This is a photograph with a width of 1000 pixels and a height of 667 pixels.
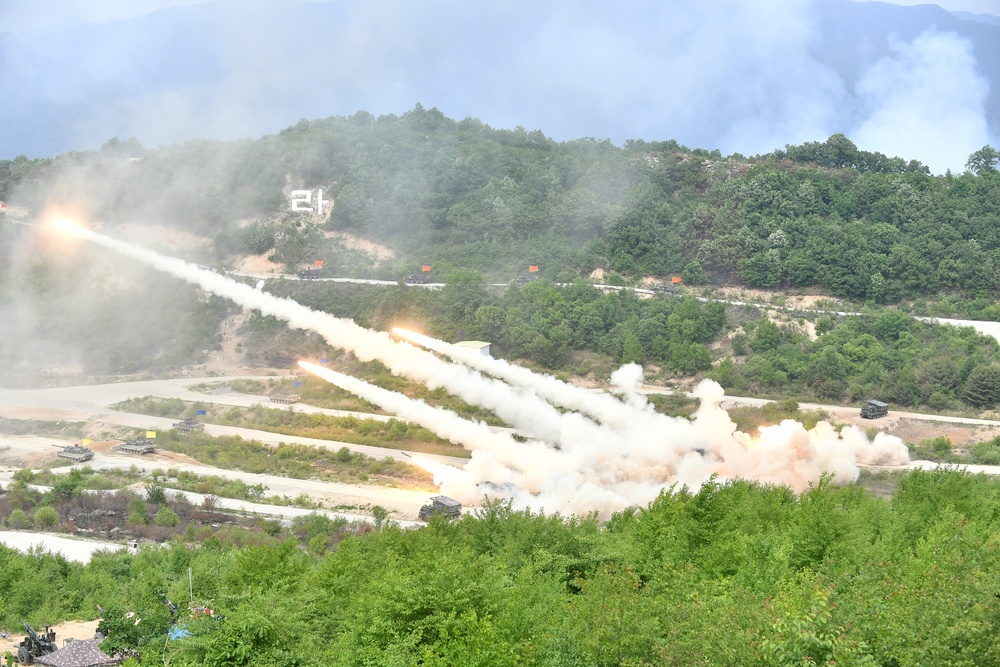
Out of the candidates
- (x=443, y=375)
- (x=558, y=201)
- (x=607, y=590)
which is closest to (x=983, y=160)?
(x=558, y=201)

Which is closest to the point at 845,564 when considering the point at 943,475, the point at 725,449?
the point at 943,475

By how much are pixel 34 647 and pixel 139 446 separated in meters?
31.9

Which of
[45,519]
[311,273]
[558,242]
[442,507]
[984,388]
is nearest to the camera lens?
[442,507]

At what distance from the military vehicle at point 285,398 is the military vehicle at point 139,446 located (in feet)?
32.6

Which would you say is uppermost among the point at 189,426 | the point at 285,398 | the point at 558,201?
the point at 558,201

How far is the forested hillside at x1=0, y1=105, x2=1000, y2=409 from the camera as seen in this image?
76.3m

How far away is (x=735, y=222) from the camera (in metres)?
92.4

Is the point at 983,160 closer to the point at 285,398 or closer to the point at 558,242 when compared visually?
the point at 558,242

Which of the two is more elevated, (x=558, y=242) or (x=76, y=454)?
(x=558, y=242)

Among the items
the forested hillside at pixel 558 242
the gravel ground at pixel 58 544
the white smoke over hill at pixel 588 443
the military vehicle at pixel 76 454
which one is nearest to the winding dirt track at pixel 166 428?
the military vehicle at pixel 76 454

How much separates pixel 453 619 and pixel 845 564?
10.8 m

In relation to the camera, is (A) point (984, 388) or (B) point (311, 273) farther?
(B) point (311, 273)

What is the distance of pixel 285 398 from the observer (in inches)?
2940

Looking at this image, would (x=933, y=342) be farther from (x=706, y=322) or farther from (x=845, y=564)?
(x=845, y=564)
